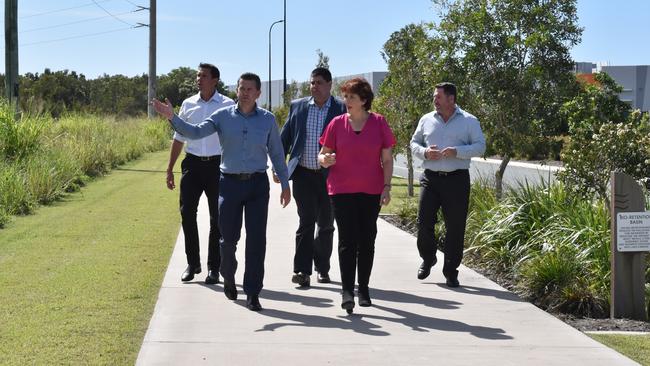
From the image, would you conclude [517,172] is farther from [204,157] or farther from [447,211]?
[204,157]

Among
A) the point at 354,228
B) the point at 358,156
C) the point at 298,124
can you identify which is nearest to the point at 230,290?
the point at 354,228

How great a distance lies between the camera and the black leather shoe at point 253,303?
7.74 m

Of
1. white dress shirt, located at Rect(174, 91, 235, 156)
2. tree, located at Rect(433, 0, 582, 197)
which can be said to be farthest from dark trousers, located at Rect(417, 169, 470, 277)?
tree, located at Rect(433, 0, 582, 197)

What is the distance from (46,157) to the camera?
1905cm

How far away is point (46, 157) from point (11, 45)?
4633 millimetres

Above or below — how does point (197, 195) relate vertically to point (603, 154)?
below

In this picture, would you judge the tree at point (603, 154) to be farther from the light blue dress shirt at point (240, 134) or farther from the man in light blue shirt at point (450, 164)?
the light blue dress shirt at point (240, 134)

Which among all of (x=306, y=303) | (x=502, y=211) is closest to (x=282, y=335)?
(x=306, y=303)

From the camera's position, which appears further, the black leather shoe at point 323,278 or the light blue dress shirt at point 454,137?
the black leather shoe at point 323,278

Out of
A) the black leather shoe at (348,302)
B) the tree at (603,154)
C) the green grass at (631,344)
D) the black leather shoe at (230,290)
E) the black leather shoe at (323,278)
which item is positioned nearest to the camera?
the green grass at (631,344)

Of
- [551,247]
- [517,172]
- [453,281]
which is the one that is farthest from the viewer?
[517,172]

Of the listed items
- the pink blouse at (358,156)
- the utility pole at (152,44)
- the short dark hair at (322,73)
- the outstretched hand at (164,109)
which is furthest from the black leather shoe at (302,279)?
the utility pole at (152,44)

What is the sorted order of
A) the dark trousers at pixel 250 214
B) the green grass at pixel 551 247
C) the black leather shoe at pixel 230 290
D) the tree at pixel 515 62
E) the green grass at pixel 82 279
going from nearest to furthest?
1. the green grass at pixel 82 279
2. the dark trousers at pixel 250 214
3. the black leather shoe at pixel 230 290
4. the green grass at pixel 551 247
5. the tree at pixel 515 62

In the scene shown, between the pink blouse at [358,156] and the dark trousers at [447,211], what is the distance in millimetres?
1417
